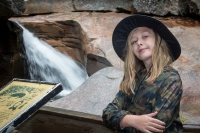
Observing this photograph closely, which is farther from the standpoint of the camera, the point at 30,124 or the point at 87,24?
the point at 87,24

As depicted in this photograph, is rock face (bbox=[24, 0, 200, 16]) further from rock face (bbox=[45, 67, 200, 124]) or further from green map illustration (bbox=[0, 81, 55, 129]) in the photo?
green map illustration (bbox=[0, 81, 55, 129])

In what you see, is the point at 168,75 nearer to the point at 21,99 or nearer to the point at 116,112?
the point at 116,112

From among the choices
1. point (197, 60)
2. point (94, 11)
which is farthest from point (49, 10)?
point (197, 60)

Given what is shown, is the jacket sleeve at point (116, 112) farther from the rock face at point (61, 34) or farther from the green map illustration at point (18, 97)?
the rock face at point (61, 34)

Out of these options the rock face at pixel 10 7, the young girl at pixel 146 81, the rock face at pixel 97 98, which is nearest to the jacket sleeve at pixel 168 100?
the young girl at pixel 146 81

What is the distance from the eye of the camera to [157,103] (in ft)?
4.91

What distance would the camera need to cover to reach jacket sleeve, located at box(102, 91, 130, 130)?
1.60 meters

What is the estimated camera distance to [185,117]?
3232 mm

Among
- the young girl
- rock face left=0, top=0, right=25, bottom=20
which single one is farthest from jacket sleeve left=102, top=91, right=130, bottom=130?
rock face left=0, top=0, right=25, bottom=20

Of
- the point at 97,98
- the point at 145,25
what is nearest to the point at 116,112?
the point at 145,25

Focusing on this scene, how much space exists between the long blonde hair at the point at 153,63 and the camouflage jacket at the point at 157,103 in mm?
30

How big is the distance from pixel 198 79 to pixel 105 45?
180cm

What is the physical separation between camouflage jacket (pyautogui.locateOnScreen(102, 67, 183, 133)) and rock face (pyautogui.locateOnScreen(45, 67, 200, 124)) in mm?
1636

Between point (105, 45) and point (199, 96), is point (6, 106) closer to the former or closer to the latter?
point (199, 96)
